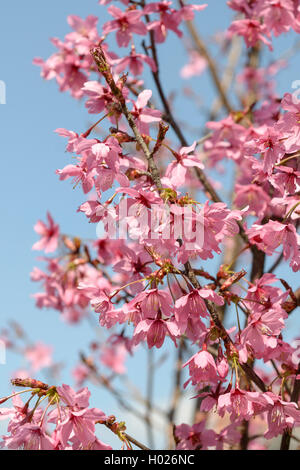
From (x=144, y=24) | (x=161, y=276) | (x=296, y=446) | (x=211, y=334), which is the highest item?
(x=144, y=24)

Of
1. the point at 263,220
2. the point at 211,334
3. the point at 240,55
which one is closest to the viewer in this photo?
the point at 211,334

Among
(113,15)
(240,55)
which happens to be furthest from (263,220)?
(240,55)

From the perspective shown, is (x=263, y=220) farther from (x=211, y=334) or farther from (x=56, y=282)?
(x=56, y=282)

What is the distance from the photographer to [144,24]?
2.68 meters

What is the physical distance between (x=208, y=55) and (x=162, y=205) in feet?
10.8

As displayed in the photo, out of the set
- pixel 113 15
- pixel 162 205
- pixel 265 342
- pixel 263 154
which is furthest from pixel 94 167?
pixel 113 15

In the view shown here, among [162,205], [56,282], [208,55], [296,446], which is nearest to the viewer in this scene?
[162,205]

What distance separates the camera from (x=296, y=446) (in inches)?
114

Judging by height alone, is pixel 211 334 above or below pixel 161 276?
below

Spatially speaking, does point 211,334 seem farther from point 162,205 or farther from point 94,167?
point 94,167

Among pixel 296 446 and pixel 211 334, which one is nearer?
pixel 211 334

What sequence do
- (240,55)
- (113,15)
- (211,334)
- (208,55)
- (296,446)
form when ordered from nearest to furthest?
(211,334) → (113,15) → (296,446) → (208,55) → (240,55)

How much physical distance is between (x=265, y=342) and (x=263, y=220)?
2.27 feet

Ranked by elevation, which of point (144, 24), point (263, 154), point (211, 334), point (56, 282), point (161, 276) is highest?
point (144, 24)
